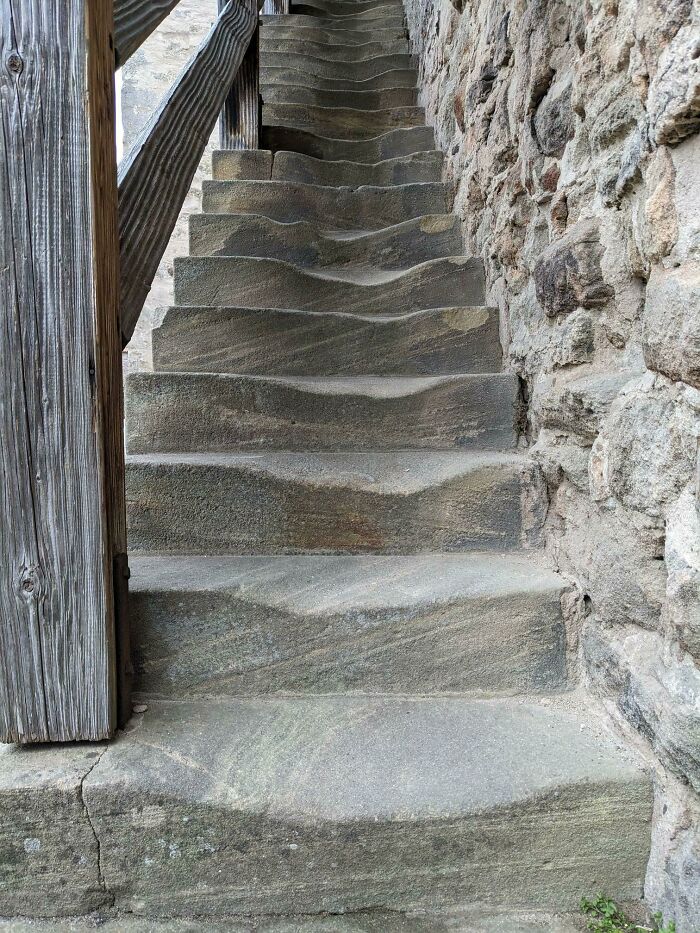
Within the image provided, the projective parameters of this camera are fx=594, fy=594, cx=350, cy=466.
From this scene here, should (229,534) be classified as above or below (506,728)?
above

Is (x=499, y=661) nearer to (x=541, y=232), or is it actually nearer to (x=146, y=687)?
(x=146, y=687)

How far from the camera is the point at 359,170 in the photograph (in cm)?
264

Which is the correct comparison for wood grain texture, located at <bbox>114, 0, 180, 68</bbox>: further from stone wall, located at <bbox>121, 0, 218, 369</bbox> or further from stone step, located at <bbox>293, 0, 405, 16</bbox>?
stone wall, located at <bbox>121, 0, 218, 369</bbox>

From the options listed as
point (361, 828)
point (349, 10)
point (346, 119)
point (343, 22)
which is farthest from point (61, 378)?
point (349, 10)

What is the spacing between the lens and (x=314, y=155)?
110 inches

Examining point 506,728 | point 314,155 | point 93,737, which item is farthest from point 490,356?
point 314,155

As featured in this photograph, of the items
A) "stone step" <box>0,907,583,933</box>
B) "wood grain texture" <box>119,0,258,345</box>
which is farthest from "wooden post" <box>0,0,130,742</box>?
"stone step" <box>0,907,583,933</box>

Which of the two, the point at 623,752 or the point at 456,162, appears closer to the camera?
the point at 623,752

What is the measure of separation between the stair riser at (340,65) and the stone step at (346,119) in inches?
19.0

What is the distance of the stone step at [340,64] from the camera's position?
338 centimetres

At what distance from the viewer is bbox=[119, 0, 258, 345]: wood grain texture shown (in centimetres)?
109

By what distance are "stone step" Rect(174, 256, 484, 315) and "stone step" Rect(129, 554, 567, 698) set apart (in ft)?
3.36

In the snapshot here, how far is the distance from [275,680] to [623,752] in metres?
0.62

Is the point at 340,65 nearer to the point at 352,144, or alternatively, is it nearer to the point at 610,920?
the point at 352,144
